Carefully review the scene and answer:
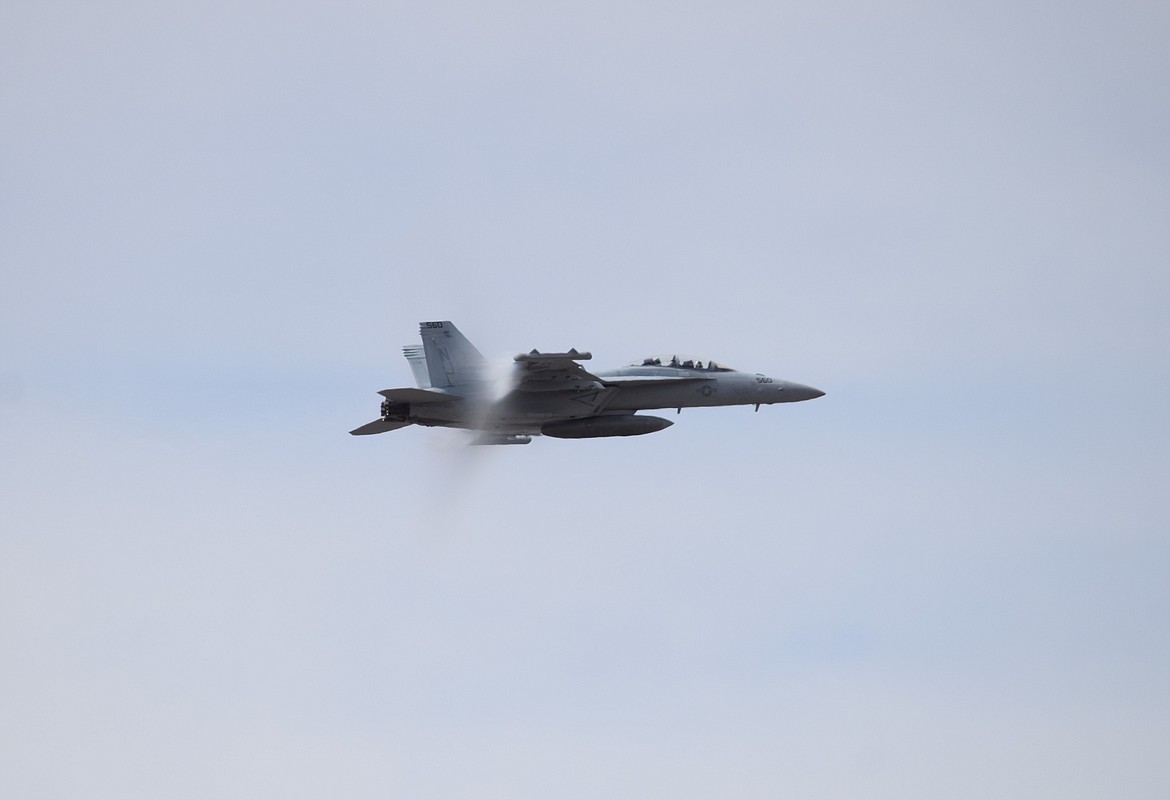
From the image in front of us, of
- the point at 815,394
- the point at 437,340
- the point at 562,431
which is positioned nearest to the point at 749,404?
the point at 815,394

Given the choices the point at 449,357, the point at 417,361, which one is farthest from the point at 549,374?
the point at 417,361

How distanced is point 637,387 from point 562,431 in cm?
318

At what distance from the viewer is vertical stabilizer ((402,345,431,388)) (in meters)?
56.7

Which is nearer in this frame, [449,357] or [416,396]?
[416,396]

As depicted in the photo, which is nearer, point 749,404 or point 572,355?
point 572,355

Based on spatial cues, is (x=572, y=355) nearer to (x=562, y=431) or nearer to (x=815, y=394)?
(x=562, y=431)

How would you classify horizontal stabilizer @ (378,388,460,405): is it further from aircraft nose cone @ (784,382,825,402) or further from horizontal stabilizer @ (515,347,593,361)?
aircraft nose cone @ (784,382,825,402)

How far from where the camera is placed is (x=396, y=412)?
53.6 metres

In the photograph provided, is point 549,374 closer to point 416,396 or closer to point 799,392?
point 416,396

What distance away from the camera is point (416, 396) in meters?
53.0

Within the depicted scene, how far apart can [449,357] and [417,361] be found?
213 cm

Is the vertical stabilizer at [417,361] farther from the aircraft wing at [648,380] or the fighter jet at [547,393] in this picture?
the aircraft wing at [648,380]

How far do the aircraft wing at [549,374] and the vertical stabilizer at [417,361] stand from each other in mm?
4338

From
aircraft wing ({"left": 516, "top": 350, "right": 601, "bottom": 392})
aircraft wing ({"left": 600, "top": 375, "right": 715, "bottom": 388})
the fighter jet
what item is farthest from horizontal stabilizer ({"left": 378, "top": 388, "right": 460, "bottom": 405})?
aircraft wing ({"left": 600, "top": 375, "right": 715, "bottom": 388})
